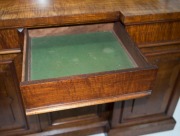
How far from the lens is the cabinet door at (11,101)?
0.69m

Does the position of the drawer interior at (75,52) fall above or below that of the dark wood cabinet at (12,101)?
above

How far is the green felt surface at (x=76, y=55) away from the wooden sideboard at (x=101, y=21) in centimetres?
5

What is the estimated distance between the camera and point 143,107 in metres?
1.00

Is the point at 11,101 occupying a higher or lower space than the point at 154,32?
lower

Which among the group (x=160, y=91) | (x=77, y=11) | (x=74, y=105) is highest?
(x=77, y=11)

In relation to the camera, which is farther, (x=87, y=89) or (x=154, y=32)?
(x=154, y=32)

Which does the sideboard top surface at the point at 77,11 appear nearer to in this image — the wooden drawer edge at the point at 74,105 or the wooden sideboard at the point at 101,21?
the wooden sideboard at the point at 101,21

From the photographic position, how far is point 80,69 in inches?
20.0

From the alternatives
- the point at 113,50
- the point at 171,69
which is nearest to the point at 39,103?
the point at 113,50

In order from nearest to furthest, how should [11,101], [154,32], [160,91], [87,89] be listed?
[87,89], [154,32], [11,101], [160,91]

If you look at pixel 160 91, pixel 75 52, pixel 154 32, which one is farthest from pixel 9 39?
pixel 160 91

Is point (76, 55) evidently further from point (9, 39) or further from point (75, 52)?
point (9, 39)

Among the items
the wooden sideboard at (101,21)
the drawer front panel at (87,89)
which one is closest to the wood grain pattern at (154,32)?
the wooden sideboard at (101,21)

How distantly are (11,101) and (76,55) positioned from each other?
16.0 inches
